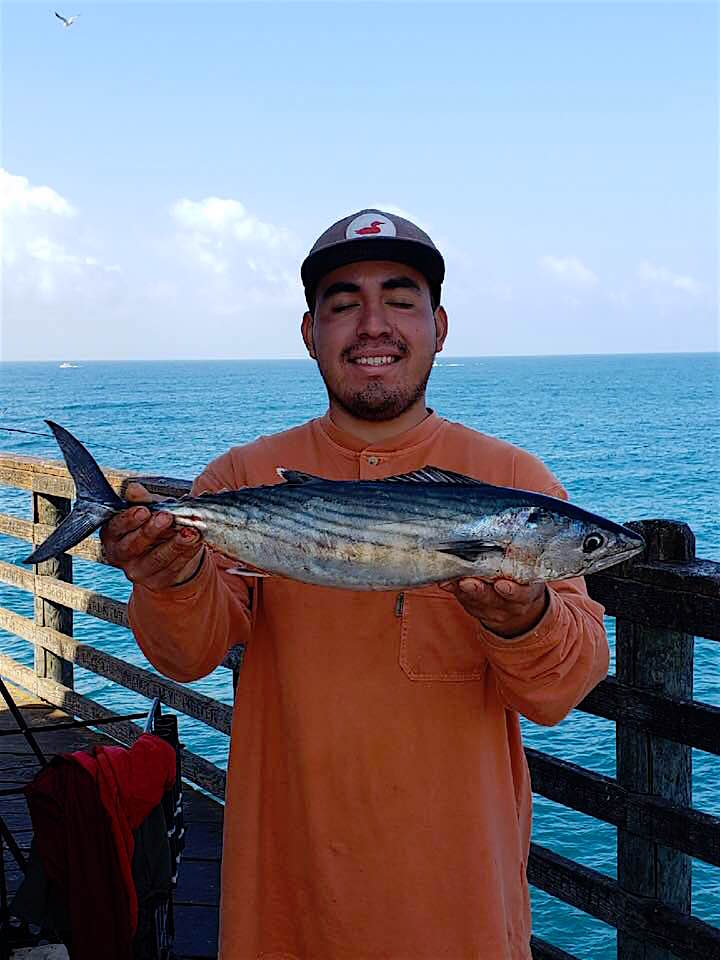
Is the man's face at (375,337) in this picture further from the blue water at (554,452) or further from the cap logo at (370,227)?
the blue water at (554,452)

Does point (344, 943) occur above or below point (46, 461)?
below

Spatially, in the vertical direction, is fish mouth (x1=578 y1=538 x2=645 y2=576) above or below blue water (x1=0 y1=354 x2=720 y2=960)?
above

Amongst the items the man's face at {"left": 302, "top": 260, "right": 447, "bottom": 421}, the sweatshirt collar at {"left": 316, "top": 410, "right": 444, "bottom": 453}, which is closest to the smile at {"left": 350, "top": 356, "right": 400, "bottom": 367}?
the man's face at {"left": 302, "top": 260, "right": 447, "bottom": 421}

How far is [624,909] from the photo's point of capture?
12.0 ft

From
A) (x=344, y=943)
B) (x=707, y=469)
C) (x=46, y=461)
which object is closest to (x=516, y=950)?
(x=344, y=943)

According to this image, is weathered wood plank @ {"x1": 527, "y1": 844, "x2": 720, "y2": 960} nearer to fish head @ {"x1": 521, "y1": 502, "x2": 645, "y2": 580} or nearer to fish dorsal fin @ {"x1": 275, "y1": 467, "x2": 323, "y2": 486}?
fish head @ {"x1": 521, "y1": 502, "x2": 645, "y2": 580}

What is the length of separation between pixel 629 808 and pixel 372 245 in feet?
7.60

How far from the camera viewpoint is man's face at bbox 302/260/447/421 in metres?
2.98

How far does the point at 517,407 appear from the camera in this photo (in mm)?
98812

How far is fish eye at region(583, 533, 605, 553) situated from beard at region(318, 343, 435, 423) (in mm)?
723

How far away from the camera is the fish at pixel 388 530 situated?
2.62 metres

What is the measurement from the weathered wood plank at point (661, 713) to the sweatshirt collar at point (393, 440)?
1.25m

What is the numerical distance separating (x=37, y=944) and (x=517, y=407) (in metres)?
96.9

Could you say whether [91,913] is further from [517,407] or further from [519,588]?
[517,407]
